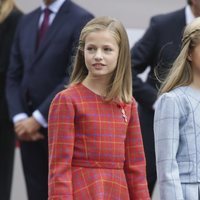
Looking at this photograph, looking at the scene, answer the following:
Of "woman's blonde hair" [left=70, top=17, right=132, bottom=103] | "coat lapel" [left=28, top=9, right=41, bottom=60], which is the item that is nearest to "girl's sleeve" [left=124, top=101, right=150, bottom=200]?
"woman's blonde hair" [left=70, top=17, right=132, bottom=103]

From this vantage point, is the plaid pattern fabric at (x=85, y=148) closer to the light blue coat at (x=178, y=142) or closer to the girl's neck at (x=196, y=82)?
the light blue coat at (x=178, y=142)

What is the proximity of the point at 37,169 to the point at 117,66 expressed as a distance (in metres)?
1.82

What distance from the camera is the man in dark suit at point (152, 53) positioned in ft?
19.3

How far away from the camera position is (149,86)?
6.05 metres

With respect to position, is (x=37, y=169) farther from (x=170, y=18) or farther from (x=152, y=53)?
(x=170, y=18)

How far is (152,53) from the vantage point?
19.7ft

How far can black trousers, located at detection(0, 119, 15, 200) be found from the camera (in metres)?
6.65

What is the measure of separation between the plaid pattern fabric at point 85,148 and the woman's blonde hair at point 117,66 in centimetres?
7

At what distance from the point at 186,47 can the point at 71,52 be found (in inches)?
69.5

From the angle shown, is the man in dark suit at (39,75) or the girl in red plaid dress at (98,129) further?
the man in dark suit at (39,75)

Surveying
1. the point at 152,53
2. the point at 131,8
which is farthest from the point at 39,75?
the point at 131,8

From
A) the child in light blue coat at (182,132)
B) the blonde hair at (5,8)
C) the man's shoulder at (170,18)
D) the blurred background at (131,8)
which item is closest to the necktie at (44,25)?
the blonde hair at (5,8)

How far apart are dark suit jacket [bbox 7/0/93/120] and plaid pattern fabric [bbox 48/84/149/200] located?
5.15 ft

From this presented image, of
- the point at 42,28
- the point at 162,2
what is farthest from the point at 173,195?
the point at 162,2
